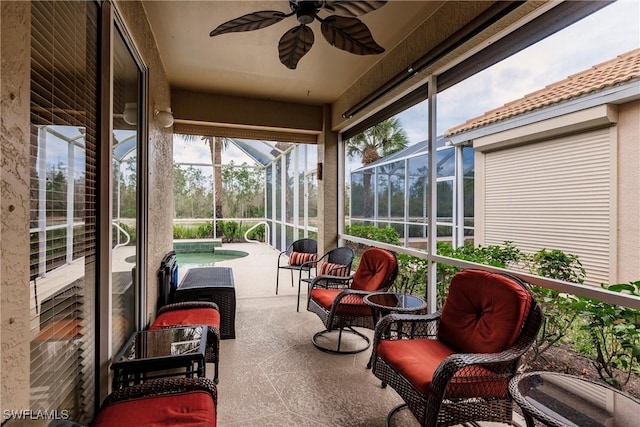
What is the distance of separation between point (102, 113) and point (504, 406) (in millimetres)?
2601

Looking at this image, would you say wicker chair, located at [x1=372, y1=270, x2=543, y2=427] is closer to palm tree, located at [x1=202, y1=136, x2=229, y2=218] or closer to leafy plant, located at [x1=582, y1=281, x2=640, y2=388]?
leafy plant, located at [x1=582, y1=281, x2=640, y2=388]

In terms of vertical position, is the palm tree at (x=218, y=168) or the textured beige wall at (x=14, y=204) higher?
the palm tree at (x=218, y=168)

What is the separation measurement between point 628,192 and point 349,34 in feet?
5.61

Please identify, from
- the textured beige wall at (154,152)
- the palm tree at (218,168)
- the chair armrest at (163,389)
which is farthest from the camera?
the palm tree at (218,168)

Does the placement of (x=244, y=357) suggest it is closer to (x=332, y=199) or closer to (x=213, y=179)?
(x=332, y=199)

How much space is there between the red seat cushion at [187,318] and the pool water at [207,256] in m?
6.06

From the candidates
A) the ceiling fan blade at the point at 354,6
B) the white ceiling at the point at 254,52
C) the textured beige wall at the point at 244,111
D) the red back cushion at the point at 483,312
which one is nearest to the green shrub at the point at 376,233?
the red back cushion at the point at 483,312

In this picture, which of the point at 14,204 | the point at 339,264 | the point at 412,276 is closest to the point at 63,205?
the point at 14,204

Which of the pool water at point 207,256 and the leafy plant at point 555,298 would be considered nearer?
the leafy plant at point 555,298

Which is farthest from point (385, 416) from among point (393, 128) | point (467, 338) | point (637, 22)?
point (393, 128)

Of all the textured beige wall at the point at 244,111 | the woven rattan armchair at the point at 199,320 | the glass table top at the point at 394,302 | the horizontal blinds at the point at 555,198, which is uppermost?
the textured beige wall at the point at 244,111

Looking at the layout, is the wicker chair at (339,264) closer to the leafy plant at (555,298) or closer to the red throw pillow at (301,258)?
the red throw pillow at (301,258)

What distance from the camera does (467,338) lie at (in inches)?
78.8

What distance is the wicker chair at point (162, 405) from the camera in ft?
4.31
